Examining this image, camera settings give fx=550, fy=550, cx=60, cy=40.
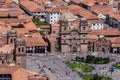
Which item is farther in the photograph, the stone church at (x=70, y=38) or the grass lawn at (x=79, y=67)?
the stone church at (x=70, y=38)

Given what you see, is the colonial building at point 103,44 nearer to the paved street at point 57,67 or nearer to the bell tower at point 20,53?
the paved street at point 57,67

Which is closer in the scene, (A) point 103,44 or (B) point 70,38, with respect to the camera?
(A) point 103,44

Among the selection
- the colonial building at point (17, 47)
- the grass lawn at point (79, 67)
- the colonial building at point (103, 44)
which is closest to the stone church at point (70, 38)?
the colonial building at point (103, 44)

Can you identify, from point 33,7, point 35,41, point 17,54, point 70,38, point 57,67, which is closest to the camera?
point 17,54

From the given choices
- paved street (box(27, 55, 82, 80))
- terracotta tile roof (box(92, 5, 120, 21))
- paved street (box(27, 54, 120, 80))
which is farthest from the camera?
terracotta tile roof (box(92, 5, 120, 21))

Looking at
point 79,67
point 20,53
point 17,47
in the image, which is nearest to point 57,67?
point 79,67

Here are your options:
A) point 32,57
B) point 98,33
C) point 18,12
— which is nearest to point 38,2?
point 18,12

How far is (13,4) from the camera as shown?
124 meters

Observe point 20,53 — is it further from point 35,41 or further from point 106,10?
point 106,10

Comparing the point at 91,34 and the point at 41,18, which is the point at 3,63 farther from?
the point at 41,18

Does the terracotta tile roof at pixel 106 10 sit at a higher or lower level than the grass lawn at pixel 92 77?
higher

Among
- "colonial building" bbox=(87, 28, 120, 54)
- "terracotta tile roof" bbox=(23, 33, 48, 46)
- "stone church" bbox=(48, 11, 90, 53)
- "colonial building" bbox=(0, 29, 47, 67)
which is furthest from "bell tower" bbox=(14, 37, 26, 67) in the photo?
"colonial building" bbox=(87, 28, 120, 54)

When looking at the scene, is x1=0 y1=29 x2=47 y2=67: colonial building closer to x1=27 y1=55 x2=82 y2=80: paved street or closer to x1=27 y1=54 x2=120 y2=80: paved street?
x1=27 y1=54 x2=120 y2=80: paved street

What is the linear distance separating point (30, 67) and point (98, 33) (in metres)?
21.3
